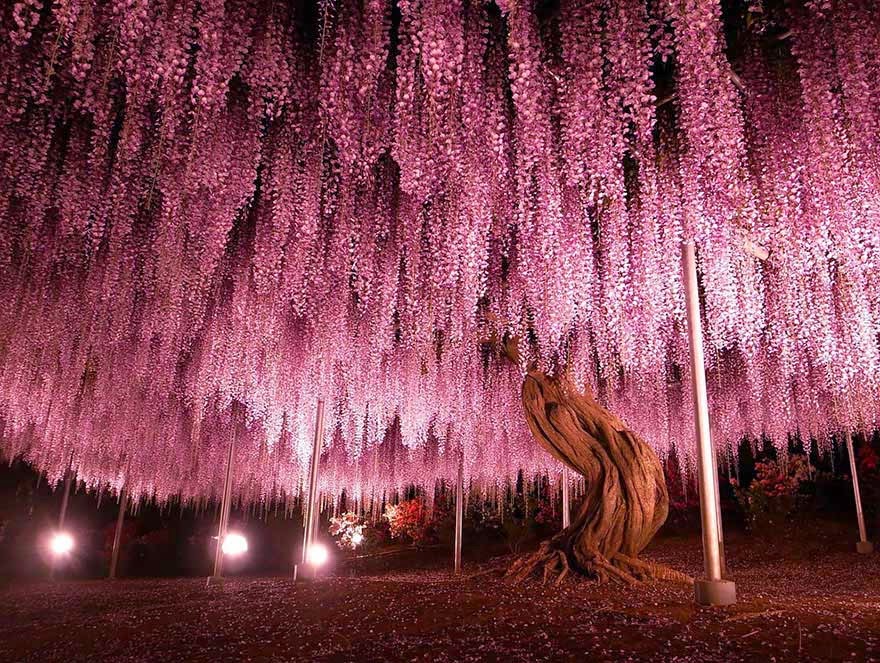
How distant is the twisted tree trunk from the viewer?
16.6 ft

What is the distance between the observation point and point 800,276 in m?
4.75

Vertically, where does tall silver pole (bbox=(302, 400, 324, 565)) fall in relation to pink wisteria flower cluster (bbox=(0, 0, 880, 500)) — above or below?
below

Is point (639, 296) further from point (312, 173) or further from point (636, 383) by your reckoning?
point (636, 383)

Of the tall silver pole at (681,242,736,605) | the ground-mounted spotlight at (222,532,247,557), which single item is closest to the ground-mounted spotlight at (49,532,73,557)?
the ground-mounted spotlight at (222,532,247,557)

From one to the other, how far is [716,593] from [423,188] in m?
2.67

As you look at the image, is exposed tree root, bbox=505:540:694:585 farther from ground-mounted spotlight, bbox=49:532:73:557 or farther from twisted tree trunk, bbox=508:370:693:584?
ground-mounted spotlight, bbox=49:532:73:557

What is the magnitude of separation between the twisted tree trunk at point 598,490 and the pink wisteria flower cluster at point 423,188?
1.48 feet

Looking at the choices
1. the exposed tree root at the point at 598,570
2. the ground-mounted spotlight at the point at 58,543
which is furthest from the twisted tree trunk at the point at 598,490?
the ground-mounted spotlight at the point at 58,543

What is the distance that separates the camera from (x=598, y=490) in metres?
5.41

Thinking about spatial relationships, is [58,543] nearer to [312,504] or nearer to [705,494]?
[312,504]

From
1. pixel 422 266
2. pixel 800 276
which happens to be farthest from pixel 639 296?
pixel 422 266

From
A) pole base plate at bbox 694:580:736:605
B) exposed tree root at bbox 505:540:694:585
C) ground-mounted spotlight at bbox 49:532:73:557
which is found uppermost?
pole base plate at bbox 694:580:736:605

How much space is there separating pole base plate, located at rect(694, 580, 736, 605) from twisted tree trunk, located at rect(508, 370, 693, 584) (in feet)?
5.44

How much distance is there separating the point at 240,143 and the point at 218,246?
836mm
